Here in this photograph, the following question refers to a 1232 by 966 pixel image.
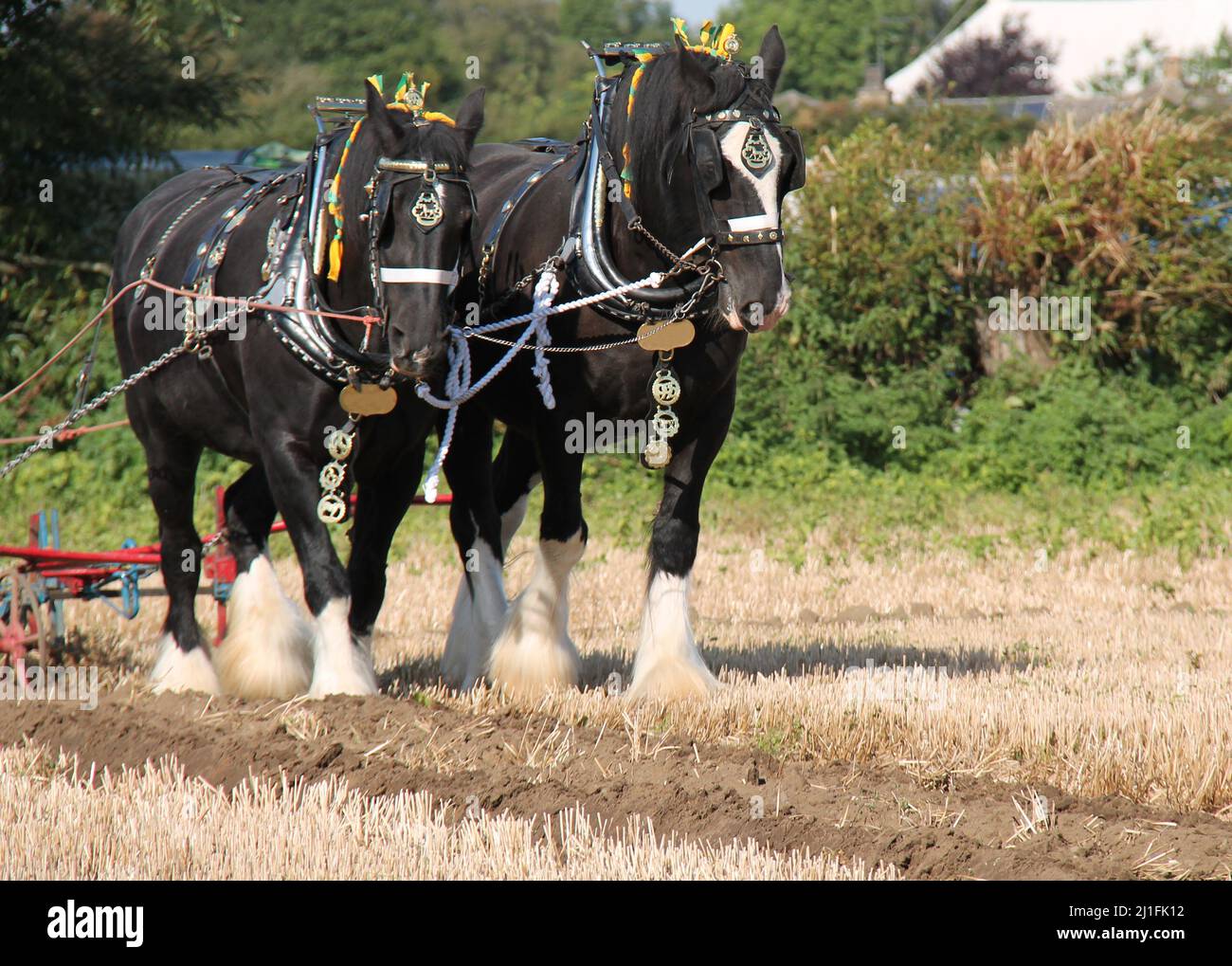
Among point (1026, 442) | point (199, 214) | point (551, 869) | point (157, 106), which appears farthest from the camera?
point (157, 106)

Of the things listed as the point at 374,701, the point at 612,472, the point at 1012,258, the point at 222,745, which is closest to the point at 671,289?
the point at 374,701

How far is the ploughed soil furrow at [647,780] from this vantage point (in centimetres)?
419

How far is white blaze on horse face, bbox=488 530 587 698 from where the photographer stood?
623 centimetres

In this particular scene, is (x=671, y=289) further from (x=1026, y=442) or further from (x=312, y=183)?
(x=1026, y=442)

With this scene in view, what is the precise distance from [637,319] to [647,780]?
5.40 feet

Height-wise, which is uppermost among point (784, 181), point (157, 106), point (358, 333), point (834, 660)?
point (157, 106)

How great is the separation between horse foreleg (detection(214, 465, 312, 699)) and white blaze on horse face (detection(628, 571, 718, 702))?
1314 mm

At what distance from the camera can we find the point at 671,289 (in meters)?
5.64

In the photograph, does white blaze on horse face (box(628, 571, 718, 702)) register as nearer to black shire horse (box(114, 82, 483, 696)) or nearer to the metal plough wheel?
black shire horse (box(114, 82, 483, 696))

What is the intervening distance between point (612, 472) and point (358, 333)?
6.69 metres

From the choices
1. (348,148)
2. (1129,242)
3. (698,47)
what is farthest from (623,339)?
(1129,242)

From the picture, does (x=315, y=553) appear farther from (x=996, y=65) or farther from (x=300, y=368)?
(x=996, y=65)

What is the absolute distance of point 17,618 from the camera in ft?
21.5

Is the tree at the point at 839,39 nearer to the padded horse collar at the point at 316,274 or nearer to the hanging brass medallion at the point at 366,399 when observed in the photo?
the padded horse collar at the point at 316,274
